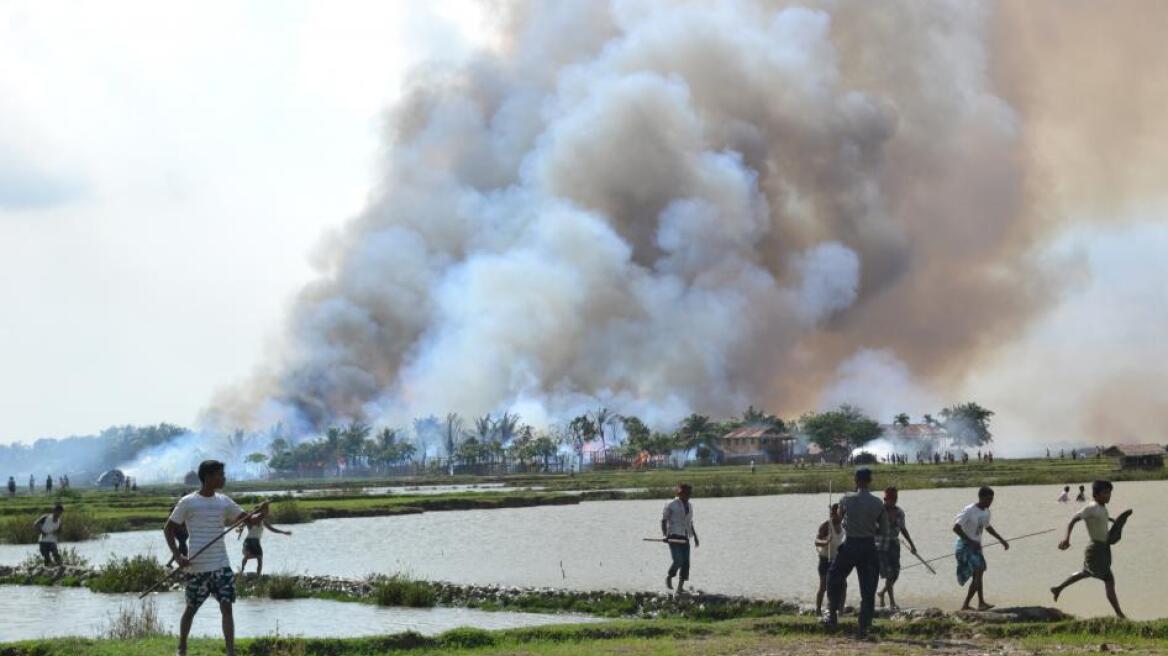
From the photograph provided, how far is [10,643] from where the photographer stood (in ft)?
46.7

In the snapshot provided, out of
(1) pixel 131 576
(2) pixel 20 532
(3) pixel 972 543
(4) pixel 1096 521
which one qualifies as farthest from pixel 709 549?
(2) pixel 20 532

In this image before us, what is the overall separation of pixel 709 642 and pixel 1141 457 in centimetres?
7049

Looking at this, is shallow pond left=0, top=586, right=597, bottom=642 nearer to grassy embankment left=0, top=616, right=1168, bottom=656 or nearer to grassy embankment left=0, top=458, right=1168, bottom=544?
grassy embankment left=0, top=616, right=1168, bottom=656

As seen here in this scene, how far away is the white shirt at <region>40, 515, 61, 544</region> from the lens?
1029 inches

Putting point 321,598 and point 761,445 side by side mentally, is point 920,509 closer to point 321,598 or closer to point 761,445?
point 321,598

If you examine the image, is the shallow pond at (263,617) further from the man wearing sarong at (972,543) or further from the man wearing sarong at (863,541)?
the man wearing sarong at (972,543)

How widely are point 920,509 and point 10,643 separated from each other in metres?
34.4

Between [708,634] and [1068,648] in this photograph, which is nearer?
[1068,648]

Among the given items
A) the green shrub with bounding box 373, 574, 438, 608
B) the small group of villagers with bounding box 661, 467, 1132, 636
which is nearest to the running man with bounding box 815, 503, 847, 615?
the small group of villagers with bounding box 661, 467, 1132, 636

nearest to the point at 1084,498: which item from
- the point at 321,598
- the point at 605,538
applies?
the point at 605,538

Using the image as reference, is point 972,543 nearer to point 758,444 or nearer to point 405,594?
point 405,594

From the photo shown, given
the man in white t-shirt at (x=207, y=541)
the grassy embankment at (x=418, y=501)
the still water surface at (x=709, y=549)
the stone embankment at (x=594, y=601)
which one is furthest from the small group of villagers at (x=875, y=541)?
the grassy embankment at (x=418, y=501)

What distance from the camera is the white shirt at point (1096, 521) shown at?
1433 cm

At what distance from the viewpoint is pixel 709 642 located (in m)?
13.5
